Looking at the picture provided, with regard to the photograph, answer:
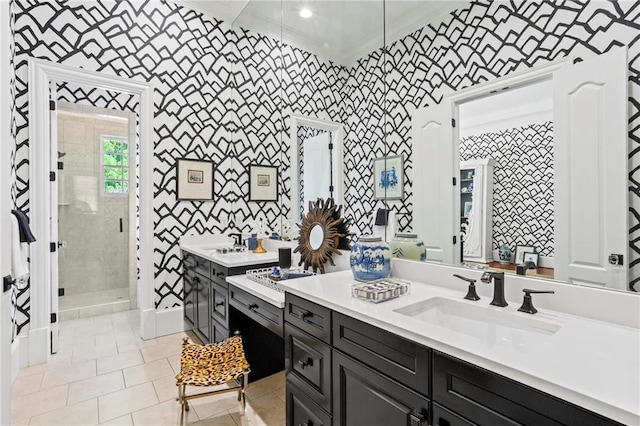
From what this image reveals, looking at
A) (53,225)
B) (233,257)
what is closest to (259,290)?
(233,257)

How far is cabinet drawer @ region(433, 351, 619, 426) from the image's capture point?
695mm

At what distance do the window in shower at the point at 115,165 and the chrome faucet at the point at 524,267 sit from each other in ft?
15.9

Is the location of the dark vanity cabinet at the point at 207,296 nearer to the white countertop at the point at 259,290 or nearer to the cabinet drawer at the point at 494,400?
the white countertop at the point at 259,290

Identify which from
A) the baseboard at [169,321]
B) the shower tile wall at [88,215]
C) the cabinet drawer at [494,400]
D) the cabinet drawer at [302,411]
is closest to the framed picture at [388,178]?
the cabinet drawer at [494,400]

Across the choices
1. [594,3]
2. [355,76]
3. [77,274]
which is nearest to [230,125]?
[355,76]

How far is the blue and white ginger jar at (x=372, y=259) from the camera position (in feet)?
5.46

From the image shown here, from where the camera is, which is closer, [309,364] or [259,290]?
[309,364]

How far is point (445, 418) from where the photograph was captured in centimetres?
93

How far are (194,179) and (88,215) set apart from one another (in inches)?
78.2

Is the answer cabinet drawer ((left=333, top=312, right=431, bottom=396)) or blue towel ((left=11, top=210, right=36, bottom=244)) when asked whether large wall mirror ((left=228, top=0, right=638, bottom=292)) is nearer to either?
cabinet drawer ((left=333, top=312, right=431, bottom=396))

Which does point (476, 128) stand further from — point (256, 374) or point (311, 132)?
point (256, 374)

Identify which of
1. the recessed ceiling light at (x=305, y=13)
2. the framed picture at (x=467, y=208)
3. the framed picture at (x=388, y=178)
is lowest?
the framed picture at (x=467, y=208)

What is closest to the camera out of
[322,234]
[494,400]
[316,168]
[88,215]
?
[494,400]

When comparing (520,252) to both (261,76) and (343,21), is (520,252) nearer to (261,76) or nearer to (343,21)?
(343,21)
